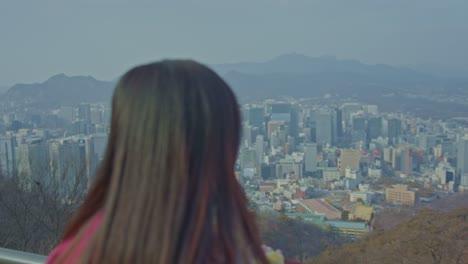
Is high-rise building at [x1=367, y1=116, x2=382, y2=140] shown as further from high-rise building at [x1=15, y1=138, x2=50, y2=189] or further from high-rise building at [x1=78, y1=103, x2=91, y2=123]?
high-rise building at [x1=15, y1=138, x2=50, y2=189]

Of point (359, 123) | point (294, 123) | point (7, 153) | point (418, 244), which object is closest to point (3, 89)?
point (7, 153)

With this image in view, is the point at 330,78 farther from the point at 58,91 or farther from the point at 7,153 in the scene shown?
the point at 7,153

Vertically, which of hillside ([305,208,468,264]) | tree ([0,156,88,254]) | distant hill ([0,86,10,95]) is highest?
distant hill ([0,86,10,95])

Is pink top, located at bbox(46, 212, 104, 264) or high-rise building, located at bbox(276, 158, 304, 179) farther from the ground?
pink top, located at bbox(46, 212, 104, 264)

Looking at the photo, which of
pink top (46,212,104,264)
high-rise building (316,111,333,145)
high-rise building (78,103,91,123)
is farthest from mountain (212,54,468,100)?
pink top (46,212,104,264)

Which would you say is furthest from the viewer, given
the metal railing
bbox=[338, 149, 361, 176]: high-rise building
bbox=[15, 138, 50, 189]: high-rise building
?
bbox=[15, 138, 50, 189]: high-rise building

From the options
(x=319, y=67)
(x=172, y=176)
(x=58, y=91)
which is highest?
(x=319, y=67)

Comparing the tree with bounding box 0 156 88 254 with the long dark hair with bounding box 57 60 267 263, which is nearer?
the long dark hair with bounding box 57 60 267 263
